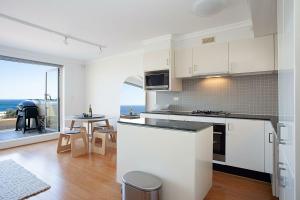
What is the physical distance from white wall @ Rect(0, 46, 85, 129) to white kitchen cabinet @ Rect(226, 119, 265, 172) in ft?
15.0

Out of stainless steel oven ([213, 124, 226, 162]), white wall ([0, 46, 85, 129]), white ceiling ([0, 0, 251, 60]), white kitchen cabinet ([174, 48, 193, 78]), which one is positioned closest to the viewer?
white ceiling ([0, 0, 251, 60])

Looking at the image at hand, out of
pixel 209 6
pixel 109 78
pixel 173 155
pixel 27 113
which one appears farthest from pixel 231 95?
pixel 27 113

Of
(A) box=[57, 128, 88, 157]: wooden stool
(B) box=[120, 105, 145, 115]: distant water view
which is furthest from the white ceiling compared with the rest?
(A) box=[57, 128, 88, 157]: wooden stool

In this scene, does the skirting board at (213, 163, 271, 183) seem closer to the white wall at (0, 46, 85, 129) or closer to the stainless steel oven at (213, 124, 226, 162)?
the stainless steel oven at (213, 124, 226, 162)

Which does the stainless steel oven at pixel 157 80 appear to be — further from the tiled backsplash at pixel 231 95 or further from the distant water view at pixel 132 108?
the distant water view at pixel 132 108

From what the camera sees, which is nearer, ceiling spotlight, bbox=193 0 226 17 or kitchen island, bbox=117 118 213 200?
kitchen island, bbox=117 118 213 200

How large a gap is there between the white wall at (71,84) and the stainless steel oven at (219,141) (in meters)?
4.40

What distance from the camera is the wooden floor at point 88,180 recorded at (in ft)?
7.00

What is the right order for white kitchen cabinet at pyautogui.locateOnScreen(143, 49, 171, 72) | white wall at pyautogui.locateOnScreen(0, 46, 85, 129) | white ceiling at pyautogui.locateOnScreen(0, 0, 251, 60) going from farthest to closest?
white wall at pyautogui.locateOnScreen(0, 46, 85, 129), white kitchen cabinet at pyautogui.locateOnScreen(143, 49, 171, 72), white ceiling at pyautogui.locateOnScreen(0, 0, 251, 60)

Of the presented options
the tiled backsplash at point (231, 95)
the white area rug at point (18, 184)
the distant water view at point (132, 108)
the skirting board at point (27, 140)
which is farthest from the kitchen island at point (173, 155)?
the skirting board at point (27, 140)

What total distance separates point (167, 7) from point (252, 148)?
2.31 meters

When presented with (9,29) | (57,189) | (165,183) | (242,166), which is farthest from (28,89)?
(242,166)

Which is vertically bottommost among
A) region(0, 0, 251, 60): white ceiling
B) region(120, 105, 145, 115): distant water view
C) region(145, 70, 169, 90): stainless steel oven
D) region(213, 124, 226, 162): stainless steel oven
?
region(213, 124, 226, 162): stainless steel oven

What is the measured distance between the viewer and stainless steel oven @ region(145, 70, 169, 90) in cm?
349
